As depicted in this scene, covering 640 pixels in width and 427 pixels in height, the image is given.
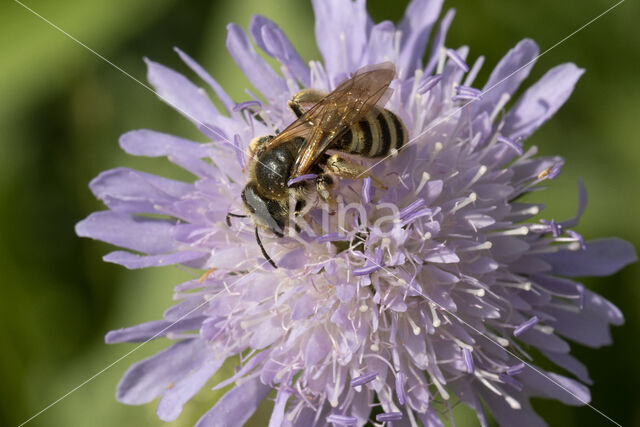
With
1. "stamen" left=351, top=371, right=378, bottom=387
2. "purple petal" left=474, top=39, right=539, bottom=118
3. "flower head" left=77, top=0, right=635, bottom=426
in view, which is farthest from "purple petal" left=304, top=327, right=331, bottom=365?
"purple petal" left=474, top=39, right=539, bottom=118

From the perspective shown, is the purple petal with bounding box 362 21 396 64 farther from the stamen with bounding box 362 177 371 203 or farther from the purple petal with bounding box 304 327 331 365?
the purple petal with bounding box 304 327 331 365

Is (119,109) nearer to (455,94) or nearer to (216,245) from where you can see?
(216,245)

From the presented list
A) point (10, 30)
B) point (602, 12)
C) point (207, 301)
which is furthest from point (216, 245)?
point (602, 12)

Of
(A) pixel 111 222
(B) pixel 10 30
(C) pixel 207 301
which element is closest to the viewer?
(C) pixel 207 301

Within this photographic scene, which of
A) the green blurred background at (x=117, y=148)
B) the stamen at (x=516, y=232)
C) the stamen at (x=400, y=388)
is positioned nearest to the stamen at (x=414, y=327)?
the stamen at (x=400, y=388)

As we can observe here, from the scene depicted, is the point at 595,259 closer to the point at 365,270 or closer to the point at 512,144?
the point at 512,144

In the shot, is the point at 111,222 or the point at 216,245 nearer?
the point at 216,245

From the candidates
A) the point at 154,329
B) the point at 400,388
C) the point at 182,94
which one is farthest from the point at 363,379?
the point at 182,94
